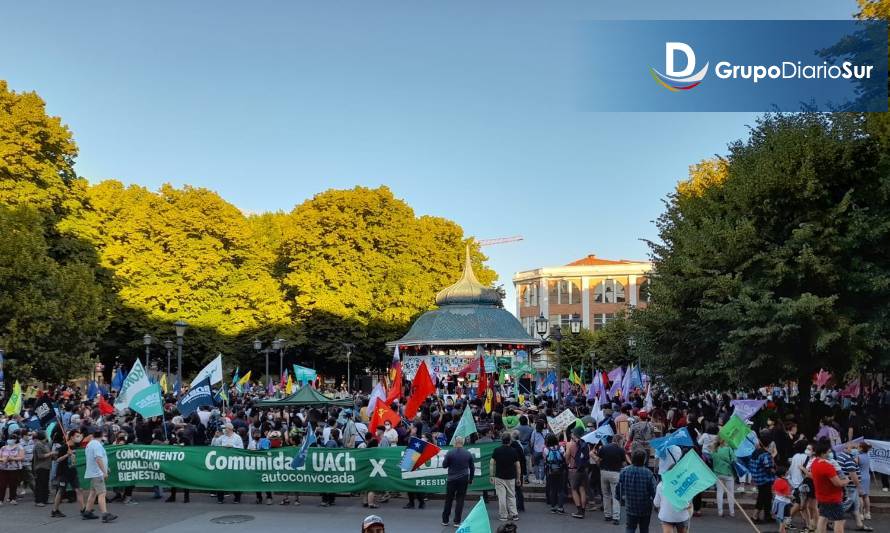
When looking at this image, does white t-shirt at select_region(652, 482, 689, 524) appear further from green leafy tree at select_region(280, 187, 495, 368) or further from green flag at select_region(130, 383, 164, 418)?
green leafy tree at select_region(280, 187, 495, 368)

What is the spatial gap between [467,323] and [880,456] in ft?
109

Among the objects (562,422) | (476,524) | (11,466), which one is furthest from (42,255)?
(476,524)

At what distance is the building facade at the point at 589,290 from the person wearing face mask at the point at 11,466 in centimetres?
9661

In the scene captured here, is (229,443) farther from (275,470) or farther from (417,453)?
(417,453)

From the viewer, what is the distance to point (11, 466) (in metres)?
17.9

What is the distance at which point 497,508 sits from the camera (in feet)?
57.8

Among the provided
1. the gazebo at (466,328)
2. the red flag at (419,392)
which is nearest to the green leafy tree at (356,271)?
the gazebo at (466,328)

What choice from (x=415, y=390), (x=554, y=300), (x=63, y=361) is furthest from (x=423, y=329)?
(x=554, y=300)

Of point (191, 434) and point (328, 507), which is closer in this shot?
point (328, 507)

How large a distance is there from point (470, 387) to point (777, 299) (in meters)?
25.7

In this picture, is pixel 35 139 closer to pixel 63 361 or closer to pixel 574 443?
pixel 63 361

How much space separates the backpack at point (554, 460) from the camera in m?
17.2

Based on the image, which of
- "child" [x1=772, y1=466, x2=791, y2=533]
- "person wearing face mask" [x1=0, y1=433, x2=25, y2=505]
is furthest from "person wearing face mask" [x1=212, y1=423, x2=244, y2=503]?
"child" [x1=772, y1=466, x2=791, y2=533]

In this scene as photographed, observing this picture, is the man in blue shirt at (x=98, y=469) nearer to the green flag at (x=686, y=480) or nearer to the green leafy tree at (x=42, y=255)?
the green flag at (x=686, y=480)
